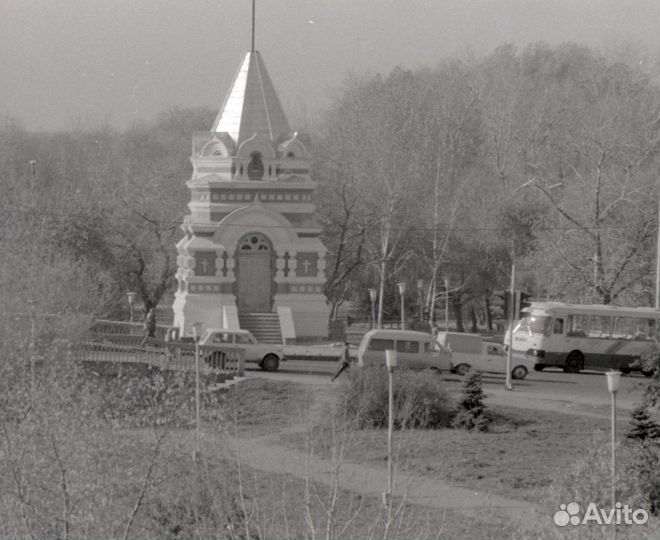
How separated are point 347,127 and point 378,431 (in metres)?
33.0

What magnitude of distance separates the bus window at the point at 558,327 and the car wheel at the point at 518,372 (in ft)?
14.2

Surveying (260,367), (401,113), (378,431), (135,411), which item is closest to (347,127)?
(401,113)

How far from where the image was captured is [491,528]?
20.2 m

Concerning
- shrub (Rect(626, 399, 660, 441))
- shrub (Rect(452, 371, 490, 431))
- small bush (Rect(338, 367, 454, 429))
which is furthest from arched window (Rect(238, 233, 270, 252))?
shrub (Rect(626, 399, 660, 441))

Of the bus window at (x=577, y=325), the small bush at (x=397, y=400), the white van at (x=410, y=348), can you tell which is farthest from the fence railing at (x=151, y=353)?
the bus window at (x=577, y=325)

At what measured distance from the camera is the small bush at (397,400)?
28797 millimetres

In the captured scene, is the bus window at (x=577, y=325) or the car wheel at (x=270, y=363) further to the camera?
the bus window at (x=577, y=325)

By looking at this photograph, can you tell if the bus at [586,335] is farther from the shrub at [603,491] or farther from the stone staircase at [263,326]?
the shrub at [603,491]

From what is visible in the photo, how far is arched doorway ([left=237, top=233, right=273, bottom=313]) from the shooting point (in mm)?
45875

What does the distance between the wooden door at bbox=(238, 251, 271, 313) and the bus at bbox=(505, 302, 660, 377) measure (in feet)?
26.0

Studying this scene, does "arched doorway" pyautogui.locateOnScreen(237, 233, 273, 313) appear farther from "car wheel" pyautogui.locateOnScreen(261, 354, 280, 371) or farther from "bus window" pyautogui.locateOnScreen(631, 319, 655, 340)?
"bus window" pyautogui.locateOnScreen(631, 319, 655, 340)

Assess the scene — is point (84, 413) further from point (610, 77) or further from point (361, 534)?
point (610, 77)

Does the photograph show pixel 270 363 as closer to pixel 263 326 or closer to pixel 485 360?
pixel 485 360

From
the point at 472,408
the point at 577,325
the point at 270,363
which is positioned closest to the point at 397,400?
the point at 472,408
